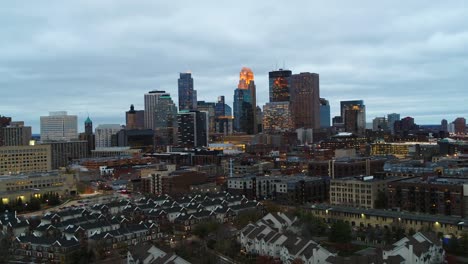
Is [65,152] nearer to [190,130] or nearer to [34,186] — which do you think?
[190,130]

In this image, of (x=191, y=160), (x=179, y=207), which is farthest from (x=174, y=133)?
(x=179, y=207)

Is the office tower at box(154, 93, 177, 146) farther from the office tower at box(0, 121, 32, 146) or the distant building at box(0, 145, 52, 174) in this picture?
the distant building at box(0, 145, 52, 174)

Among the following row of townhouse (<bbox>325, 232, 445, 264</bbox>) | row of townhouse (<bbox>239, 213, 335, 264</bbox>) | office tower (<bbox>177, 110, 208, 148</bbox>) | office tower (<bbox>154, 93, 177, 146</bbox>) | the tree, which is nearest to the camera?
row of townhouse (<bbox>325, 232, 445, 264</bbox>)

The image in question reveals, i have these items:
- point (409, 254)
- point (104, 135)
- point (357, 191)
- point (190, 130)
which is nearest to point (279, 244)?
point (409, 254)

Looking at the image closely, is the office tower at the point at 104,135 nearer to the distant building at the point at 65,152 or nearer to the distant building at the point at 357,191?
the distant building at the point at 65,152

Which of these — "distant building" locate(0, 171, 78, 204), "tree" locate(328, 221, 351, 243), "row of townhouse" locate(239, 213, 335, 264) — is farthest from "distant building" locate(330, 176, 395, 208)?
"distant building" locate(0, 171, 78, 204)

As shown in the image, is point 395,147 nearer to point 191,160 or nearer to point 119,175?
point 191,160
